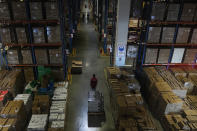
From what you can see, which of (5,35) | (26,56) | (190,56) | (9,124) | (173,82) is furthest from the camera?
(190,56)

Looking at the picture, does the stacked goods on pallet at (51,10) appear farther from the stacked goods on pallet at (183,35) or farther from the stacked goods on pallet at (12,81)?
the stacked goods on pallet at (183,35)

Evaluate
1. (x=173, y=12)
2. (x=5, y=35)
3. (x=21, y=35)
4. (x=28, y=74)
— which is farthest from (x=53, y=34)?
(x=173, y=12)

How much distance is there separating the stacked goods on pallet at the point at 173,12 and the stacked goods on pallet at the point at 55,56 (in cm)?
600

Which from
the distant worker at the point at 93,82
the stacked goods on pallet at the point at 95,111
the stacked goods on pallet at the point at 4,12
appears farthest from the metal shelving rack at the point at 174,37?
the stacked goods on pallet at the point at 4,12

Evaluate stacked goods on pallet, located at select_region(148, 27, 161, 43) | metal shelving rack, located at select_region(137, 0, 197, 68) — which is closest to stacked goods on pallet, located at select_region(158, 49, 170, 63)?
metal shelving rack, located at select_region(137, 0, 197, 68)

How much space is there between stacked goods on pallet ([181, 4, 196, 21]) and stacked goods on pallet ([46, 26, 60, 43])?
6531 mm

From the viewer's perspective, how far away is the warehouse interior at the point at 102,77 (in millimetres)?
6238

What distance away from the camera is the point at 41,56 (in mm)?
8633

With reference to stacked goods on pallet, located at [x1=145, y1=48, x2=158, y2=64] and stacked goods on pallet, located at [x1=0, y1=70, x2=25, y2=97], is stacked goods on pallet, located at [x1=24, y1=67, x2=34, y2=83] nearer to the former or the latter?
stacked goods on pallet, located at [x1=0, y1=70, x2=25, y2=97]

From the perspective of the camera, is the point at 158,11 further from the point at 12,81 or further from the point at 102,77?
the point at 12,81

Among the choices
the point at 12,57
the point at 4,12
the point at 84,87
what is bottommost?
the point at 84,87

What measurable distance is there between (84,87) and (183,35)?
20.3 feet

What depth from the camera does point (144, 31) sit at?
27.2ft

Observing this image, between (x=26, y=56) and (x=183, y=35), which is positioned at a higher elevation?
(x=183, y=35)
